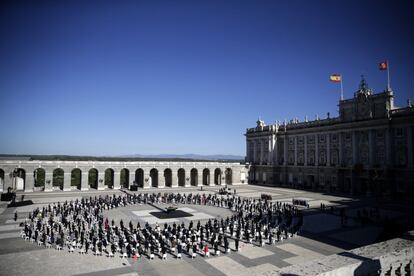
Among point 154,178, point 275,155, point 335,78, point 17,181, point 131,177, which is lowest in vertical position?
point 154,178

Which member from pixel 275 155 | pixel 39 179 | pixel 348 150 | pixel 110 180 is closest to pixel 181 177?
pixel 275 155

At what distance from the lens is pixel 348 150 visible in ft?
199

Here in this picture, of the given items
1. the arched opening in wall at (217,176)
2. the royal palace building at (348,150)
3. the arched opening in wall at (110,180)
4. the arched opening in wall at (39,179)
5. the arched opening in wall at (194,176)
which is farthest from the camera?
the arched opening in wall at (217,176)

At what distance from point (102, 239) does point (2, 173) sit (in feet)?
151

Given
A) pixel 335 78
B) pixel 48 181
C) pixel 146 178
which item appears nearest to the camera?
pixel 48 181

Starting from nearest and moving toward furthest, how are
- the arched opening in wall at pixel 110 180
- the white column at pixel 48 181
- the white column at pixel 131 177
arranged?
the white column at pixel 48 181, the white column at pixel 131 177, the arched opening in wall at pixel 110 180

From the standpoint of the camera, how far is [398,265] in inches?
314

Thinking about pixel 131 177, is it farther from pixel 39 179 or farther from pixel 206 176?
pixel 39 179

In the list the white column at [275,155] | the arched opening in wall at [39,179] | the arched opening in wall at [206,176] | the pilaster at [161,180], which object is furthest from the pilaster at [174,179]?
the arched opening in wall at [39,179]

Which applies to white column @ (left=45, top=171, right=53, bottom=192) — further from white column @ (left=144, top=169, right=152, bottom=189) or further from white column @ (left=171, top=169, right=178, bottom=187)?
white column @ (left=171, top=169, right=178, bottom=187)

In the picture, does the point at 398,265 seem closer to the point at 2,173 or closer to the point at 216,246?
the point at 216,246

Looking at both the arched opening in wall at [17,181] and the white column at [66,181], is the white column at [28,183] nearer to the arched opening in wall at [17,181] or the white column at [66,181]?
the arched opening in wall at [17,181]

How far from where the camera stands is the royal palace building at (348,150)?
51.5m

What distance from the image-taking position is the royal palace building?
5147cm
